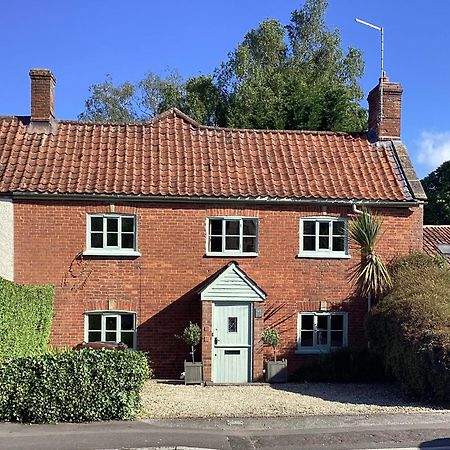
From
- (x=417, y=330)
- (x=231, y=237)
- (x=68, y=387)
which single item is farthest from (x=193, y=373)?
(x=417, y=330)

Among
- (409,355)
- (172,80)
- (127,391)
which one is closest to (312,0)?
(172,80)

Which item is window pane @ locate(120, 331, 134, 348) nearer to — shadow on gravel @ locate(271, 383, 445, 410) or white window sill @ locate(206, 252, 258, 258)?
white window sill @ locate(206, 252, 258, 258)

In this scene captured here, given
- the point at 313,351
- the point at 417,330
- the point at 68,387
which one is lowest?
the point at 313,351

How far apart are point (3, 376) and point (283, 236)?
9184 millimetres

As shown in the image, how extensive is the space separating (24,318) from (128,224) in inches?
183

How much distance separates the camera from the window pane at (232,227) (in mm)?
17688

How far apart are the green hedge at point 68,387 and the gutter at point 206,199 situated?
6229 millimetres

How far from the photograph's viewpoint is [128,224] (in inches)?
688

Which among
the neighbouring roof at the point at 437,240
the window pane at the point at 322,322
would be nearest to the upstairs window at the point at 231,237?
the window pane at the point at 322,322

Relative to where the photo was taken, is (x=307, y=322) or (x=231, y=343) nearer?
(x=231, y=343)

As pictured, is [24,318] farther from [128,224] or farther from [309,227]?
[309,227]

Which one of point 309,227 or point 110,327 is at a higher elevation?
point 309,227

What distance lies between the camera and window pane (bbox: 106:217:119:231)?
17373mm

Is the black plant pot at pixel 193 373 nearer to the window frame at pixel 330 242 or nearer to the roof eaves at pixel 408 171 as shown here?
the window frame at pixel 330 242
